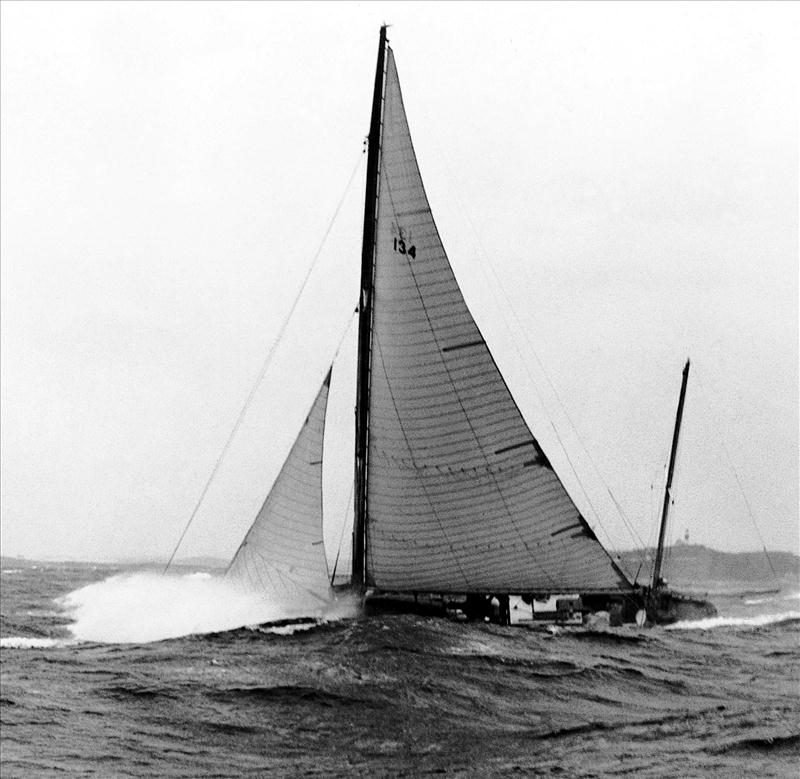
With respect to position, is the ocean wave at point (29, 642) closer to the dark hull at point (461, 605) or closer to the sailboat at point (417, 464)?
the sailboat at point (417, 464)

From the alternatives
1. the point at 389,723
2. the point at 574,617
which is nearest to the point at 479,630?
the point at 574,617

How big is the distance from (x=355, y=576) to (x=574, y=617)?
22.4 ft

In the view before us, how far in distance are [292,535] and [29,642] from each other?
6.15 m

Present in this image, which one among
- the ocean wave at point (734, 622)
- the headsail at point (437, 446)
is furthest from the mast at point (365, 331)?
the ocean wave at point (734, 622)

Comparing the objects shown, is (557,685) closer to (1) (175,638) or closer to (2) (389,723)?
(2) (389,723)

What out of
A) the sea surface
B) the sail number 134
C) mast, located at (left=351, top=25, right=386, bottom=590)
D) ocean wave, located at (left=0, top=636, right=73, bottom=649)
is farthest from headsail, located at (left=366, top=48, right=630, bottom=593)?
ocean wave, located at (left=0, top=636, right=73, bottom=649)

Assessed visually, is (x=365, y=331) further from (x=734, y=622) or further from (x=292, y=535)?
(x=734, y=622)

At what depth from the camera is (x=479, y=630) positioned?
22156mm

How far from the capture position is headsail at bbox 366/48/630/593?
22.4m

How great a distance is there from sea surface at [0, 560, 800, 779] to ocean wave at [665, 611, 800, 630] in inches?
418

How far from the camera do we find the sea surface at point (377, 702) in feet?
35.2

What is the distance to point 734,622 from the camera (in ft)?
125

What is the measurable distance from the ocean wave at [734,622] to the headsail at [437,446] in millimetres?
11713

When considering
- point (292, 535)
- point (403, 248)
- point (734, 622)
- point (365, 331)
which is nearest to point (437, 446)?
point (365, 331)
